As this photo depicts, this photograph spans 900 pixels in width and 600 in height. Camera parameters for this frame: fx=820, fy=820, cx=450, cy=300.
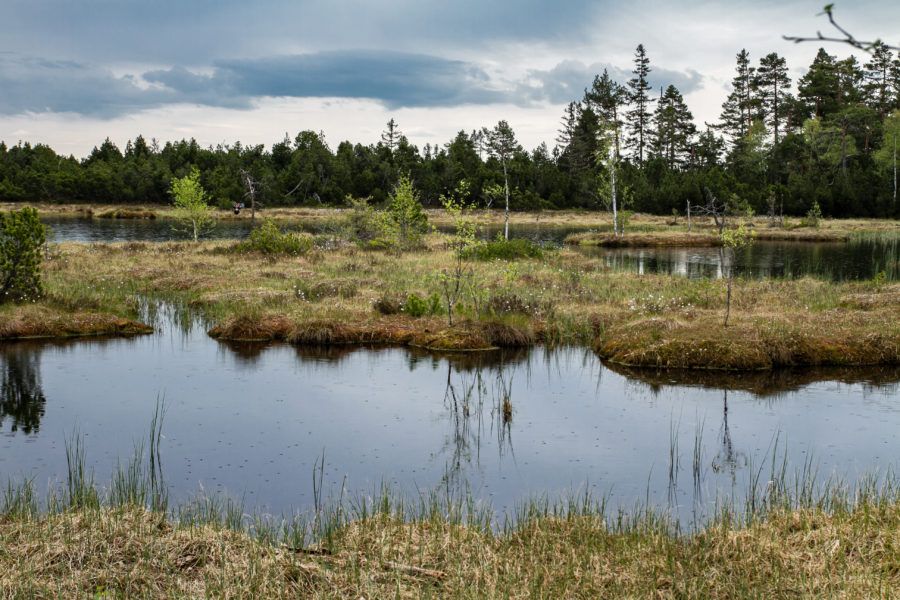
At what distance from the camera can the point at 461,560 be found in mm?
8539

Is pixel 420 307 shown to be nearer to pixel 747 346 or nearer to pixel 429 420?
pixel 747 346

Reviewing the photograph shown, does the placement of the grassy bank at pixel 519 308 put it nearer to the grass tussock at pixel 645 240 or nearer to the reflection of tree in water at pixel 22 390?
the reflection of tree in water at pixel 22 390

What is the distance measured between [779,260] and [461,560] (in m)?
42.1

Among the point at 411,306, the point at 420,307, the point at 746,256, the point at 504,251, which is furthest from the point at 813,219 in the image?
the point at 411,306

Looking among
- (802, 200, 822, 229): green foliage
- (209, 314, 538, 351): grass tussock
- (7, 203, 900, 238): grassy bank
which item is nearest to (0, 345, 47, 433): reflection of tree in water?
(209, 314, 538, 351): grass tussock

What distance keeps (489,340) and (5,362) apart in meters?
12.2

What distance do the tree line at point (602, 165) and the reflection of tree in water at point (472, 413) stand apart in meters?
68.7

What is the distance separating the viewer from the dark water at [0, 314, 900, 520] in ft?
40.2

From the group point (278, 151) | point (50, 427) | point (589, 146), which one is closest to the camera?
point (50, 427)

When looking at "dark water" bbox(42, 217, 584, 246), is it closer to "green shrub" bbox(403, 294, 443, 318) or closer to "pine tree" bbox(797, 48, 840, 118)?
"green shrub" bbox(403, 294, 443, 318)

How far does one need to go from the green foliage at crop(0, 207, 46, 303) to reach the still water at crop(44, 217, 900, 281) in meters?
25.4

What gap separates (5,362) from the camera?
19.9 m

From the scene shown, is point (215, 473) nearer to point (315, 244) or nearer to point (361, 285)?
point (361, 285)

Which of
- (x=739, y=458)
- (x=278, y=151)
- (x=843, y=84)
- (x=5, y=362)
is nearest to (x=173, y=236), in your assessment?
(x=5, y=362)
